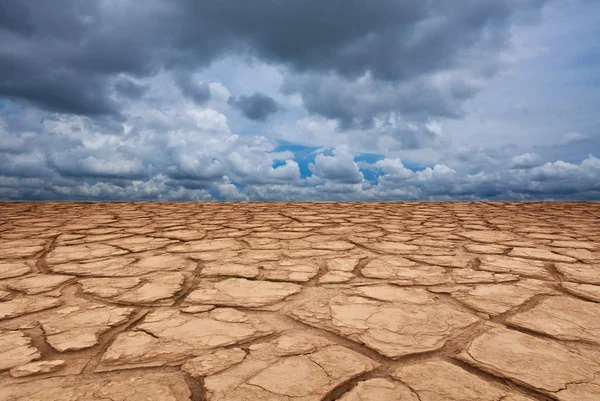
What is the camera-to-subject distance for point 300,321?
115cm

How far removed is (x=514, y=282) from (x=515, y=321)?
0.46 metres

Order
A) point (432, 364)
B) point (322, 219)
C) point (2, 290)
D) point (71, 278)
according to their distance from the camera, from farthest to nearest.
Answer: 1. point (322, 219)
2. point (71, 278)
3. point (2, 290)
4. point (432, 364)

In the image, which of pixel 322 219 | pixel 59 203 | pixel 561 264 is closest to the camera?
pixel 561 264

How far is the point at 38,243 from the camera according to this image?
8.12ft

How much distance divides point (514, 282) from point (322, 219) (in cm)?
220

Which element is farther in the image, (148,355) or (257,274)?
(257,274)

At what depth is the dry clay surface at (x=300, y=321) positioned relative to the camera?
835 millimetres

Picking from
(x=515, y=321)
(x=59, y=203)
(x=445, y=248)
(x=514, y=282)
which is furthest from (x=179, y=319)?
(x=59, y=203)

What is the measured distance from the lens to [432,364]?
907mm

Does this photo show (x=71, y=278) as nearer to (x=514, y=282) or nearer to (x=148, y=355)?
(x=148, y=355)

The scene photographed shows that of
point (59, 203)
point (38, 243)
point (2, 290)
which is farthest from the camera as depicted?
point (59, 203)

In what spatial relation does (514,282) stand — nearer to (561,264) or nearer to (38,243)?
(561,264)

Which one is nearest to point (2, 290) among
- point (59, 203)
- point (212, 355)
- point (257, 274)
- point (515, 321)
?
point (257, 274)

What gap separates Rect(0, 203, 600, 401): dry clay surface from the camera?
84 centimetres
